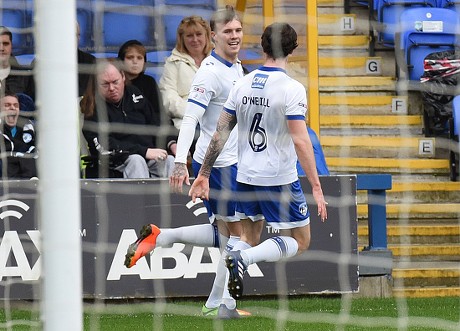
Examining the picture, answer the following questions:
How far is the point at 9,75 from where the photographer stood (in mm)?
8320

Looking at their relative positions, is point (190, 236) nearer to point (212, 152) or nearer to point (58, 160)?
point (212, 152)

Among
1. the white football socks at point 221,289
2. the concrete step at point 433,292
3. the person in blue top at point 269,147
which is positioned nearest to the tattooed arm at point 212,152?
the person in blue top at point 269,147

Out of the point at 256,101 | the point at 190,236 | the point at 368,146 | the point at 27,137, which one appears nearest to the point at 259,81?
→ the point at 256,101

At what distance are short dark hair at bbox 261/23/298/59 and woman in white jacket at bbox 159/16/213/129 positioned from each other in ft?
5.72

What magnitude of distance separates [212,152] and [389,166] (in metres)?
3.20

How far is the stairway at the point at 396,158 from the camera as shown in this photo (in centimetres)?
917

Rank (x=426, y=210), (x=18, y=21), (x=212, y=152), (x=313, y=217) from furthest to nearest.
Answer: (x=18, y=21), (x=426, y=210), (x=313, y=217), (x=212, y=152)

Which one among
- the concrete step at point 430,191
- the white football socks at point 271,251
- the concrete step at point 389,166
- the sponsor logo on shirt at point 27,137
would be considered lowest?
the white football socks at point 271,251

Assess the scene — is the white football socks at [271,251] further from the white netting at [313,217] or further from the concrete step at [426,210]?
the concrete step at [426,210]

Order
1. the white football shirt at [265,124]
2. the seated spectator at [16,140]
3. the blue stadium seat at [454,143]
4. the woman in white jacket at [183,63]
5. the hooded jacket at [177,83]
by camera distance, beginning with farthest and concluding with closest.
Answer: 1. the blue stadium seat at [454,143]
2. the hooded jacket at [177,83]
3. the woman in white jacket at [183,63]
4. the seated spectator at [16,140]
5. the white football shirt at [265,124]

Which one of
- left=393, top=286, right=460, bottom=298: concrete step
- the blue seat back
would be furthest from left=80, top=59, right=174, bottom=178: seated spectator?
the blue seat back

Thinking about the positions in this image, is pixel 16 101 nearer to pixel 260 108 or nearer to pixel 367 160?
pixel 260 108

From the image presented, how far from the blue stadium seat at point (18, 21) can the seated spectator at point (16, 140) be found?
1483mm

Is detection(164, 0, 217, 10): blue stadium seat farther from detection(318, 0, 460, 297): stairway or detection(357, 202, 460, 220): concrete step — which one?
detection(357, 202, 460, 220): concrete step
